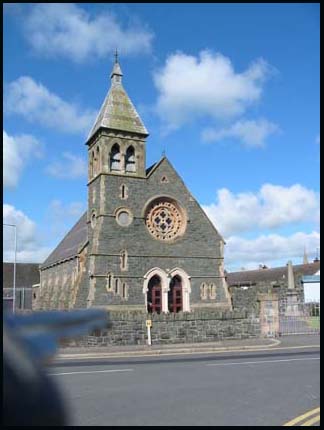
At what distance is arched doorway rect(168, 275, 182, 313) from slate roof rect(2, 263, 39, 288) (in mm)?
31518

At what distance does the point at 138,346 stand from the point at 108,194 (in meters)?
14.0

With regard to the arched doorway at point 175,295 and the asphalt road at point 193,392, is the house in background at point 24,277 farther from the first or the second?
the asphalt road at point 193,392

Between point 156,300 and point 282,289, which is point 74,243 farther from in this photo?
point 282,289

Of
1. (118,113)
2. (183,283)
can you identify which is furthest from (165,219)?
(118,113)

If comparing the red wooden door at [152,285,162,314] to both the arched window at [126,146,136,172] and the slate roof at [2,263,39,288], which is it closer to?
the arched window at [126,146,136,172]

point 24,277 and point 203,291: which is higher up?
point 24,277

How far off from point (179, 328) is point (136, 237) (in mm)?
11888

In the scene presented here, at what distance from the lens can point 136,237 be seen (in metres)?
30.9

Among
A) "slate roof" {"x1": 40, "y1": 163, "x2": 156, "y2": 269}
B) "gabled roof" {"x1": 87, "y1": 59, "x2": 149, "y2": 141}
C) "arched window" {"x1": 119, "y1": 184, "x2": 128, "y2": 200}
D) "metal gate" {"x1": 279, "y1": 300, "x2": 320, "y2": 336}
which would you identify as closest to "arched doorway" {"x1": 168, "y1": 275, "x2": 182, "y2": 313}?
"arched window" {"x1": 119, "y1": 184, "x2": 128, "y2": 200}

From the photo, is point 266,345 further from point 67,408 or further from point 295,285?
point 295,285

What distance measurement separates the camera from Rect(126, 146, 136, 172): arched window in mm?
32156

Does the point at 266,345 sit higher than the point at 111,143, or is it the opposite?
the point at 111,143
